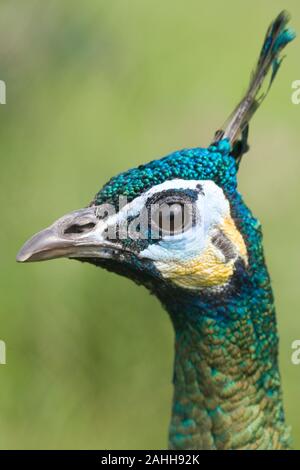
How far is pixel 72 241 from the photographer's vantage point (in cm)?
174

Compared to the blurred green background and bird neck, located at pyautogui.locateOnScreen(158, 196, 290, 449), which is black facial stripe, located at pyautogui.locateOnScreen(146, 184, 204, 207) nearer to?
bird neck, located at pyautogui.locateOnScreen(158, 196, 290, 449)

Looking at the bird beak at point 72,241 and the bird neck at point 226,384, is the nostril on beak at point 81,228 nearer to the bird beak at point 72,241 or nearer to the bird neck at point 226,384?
the bird beak at point 72,241

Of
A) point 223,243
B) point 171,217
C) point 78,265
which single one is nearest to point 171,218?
point 171,217

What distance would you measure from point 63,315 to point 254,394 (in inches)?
44.8

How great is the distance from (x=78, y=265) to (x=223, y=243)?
1296mm

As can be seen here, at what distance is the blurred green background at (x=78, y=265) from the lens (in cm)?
291

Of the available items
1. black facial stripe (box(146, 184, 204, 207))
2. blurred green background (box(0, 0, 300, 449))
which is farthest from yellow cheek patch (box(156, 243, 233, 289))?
blurred green background (box(0, 0, 300, 449))

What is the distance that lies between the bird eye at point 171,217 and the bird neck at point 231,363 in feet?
0.39

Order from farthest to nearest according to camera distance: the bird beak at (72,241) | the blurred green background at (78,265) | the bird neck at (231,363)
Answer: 1. the blurred green background at (78,265)
2. the bird neck at (231,363)
3. the bird beak at (72,241)

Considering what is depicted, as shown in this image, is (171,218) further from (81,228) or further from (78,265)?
(78,265)

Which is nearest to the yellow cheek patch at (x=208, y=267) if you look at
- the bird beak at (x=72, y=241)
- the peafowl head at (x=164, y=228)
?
the peafowl head at (x=164, y=228)

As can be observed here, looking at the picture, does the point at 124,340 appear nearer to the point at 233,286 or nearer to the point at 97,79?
the point at 233,286

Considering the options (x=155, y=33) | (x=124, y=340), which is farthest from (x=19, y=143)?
(x=155, y=33)

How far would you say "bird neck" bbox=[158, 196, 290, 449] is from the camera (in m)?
1.88
